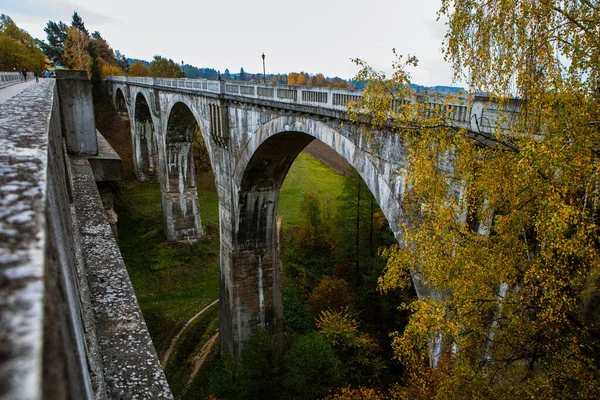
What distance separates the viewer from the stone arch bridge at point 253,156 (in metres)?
9.42

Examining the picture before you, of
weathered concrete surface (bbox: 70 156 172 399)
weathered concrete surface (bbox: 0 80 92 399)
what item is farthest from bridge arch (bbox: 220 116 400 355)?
weathered concrete surface (bbox: 0 80 92 399)

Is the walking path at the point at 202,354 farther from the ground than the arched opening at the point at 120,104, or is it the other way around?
the arched opening at the point at 120,104

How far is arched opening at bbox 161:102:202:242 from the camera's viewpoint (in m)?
28.9

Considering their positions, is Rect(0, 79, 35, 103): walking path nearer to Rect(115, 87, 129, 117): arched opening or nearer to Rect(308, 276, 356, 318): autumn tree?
Rect(308, 276, 356, 318): autumn tree

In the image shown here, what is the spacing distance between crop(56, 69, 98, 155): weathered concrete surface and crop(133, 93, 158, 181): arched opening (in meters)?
31.2

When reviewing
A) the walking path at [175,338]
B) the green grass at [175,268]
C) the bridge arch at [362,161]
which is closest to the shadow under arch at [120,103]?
the green grass at [175,268]

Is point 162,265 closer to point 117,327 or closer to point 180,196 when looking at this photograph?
point 180,196

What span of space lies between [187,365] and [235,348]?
105 inches

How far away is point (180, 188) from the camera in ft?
101

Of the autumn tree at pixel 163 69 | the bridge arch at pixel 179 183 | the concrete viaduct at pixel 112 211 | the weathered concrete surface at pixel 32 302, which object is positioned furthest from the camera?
the autumn tree at pixel 163 69

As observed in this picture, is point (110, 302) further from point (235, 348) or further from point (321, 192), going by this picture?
point (321, 192)

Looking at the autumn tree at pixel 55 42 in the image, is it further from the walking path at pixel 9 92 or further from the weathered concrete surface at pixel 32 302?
the weathered concrete surface at pixel 32 302

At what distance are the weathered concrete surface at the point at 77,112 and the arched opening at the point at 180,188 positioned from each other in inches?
720

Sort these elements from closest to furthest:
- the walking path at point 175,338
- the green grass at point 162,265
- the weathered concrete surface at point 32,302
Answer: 1. the weathered concrete surface at point 32,302
2. the walking path at point 175,338
3. the green grass at point 162,265
